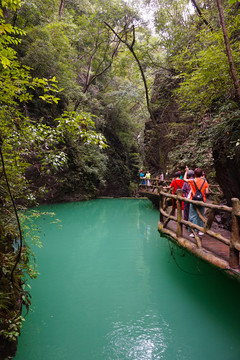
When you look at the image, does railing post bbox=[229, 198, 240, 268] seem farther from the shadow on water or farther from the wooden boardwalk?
the shadow on water

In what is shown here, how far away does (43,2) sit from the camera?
1455 cm

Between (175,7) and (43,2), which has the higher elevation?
(43,2)

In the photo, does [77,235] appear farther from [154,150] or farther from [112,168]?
[112,168]

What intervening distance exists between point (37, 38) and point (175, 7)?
773 centimetres

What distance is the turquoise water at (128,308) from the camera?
385cm

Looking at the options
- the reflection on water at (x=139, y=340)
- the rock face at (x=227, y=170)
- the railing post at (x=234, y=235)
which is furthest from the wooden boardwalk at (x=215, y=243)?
the reflection on water at (x=139, y=340)

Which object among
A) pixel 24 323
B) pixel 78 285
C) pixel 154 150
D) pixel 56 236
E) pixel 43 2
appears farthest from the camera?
pixel 154 150

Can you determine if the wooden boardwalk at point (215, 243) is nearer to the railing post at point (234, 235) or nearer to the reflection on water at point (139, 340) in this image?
the railing post at point (234, 235)

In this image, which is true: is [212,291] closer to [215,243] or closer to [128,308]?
[215,243]

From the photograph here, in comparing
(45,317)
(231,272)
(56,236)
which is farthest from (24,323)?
(56,236)

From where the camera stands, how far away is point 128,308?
5.07 m

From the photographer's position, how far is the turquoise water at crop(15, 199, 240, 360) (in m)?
3.85

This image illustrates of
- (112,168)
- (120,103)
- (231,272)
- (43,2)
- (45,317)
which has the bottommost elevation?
(45,317)

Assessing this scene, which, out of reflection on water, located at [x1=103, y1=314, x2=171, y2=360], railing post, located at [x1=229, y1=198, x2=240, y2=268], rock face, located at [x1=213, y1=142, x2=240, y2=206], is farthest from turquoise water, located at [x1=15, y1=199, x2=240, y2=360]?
rock face, located at [x1=213, y1=142, x2=240, y2=206]
